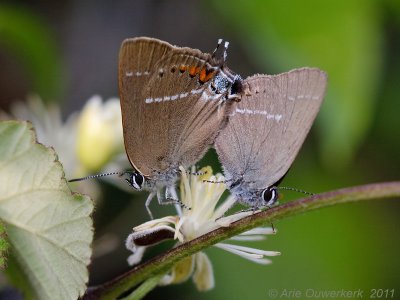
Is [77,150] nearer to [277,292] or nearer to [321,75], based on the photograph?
[321,75]

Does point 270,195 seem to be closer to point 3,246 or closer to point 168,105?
point 168,105

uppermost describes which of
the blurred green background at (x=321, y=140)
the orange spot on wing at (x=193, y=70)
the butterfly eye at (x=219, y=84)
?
the orange spot on wing at (x=193, y=70)

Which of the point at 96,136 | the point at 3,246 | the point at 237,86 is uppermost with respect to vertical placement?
the point at 237,86

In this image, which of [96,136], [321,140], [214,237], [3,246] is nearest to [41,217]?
[3,246]

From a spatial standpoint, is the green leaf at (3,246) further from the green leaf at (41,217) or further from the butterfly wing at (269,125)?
the butterfly wing at (269,125)

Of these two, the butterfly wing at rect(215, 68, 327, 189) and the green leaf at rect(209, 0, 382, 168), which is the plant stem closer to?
the butterfly wing at rect(215, 68, 327, 189)

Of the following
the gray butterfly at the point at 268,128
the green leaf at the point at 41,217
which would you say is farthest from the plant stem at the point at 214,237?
the gray butterfly at the point at 268,128

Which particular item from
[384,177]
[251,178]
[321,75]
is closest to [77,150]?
[251,178]
